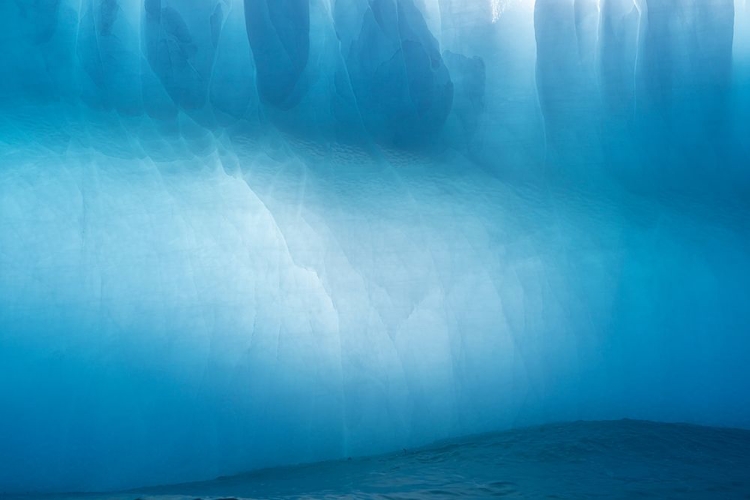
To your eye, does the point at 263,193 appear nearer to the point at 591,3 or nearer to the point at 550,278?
the point at 550,278

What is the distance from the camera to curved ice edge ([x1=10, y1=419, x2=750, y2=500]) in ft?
6.10

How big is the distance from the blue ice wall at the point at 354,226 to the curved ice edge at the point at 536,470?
4.0 inches

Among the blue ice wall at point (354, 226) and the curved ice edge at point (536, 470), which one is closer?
the curved ice edge at point (536, 470)

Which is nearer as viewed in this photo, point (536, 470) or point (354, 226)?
point (536, 470)

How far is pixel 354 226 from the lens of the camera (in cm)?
254

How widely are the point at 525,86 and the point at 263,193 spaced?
123 centimetres

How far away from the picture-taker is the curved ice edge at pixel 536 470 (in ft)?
6.10

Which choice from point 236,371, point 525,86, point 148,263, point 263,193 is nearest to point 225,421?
point 236,371

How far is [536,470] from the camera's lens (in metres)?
2.02

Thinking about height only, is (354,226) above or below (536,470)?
above

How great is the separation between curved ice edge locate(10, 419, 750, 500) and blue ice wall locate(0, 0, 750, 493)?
101 mm

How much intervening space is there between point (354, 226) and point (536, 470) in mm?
1146

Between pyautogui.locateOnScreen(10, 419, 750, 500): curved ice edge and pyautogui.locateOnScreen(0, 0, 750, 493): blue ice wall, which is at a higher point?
pyautogui.locateOnScreen(0, 0, 750, 493): blue ice wall

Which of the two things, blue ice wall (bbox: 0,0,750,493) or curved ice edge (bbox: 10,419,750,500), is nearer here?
curved ice edge (bbox: 10,419,750,500)
